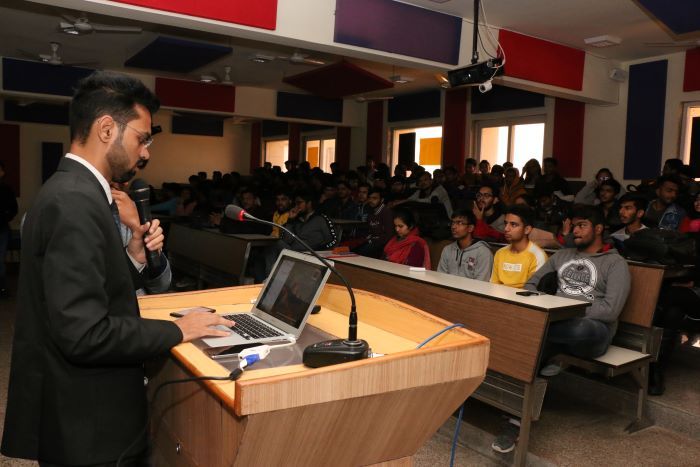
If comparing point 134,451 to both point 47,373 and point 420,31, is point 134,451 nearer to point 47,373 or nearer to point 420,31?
point 47,373

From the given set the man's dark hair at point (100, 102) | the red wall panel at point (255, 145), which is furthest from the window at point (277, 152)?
the man's dark hair at point (100, 102)

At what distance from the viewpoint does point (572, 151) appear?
820 cm

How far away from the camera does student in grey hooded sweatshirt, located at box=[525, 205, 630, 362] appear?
2783mm

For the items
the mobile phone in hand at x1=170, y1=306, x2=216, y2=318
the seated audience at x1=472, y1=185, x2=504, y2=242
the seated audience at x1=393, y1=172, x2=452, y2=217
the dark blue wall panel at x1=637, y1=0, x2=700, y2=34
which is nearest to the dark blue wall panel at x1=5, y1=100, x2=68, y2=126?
the seated audience at x1=393, y1=172, x2=452, y2=217

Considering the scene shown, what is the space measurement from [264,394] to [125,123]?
647mm

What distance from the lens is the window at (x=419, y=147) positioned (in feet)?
35.1

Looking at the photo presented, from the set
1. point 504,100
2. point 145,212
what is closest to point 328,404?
point 145,212

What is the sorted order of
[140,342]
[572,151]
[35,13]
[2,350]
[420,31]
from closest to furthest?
[140,342]
[2,350]
[420,31]
[35,13]
[572,151]

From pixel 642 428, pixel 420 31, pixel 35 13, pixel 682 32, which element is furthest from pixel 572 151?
pixel 35 13

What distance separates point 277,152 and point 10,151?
6121 millimetres

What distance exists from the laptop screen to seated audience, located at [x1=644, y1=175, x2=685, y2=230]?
3.99 m

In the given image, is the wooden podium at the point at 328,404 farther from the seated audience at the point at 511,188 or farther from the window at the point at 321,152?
the window at the point at 321,152

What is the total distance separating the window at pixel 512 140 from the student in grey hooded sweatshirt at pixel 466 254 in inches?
216

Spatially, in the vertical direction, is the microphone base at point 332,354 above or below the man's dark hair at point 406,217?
below
